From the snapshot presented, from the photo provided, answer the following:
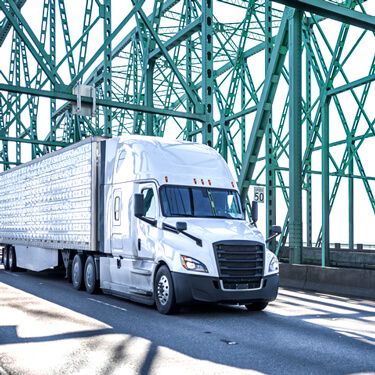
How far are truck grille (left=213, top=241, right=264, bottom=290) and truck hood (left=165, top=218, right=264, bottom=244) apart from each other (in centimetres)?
14

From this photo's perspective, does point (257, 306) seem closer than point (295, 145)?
Yes

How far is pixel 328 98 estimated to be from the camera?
17.8 meters

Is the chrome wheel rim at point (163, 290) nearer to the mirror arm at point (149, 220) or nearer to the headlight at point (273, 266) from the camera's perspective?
the mirror arm at point (149, 220)

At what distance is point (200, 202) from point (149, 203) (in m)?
1.03

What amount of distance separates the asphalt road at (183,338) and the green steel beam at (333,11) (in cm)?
572

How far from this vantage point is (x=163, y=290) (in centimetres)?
1103

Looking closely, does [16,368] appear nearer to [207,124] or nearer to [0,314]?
[0,314]

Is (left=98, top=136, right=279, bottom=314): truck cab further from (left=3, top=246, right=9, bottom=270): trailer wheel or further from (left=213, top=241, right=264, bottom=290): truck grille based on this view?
(left=3, top=246, right=9, bottom=270): trailer wheel

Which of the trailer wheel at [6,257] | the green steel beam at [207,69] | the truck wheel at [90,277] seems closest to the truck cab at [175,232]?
the truck wheel at [90,277]

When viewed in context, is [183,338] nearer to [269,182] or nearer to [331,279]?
[331,279]

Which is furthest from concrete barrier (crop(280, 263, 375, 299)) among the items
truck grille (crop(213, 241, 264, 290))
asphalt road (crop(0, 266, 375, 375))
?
truck grille (crop(213, 241, 264, 290))

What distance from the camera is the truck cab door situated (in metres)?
11.5

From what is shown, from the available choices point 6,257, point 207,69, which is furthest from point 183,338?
point 6,257

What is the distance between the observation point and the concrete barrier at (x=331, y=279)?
46.3 ft
